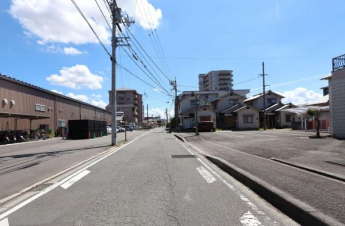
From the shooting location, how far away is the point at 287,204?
19.3 feet

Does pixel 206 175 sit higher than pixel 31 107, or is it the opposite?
pixel 31 107

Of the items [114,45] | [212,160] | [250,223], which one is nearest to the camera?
[250,223]

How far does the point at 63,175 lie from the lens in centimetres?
1077

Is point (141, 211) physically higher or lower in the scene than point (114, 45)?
lower

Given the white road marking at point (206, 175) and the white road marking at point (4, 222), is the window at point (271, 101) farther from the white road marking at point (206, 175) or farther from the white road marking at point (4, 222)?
the white road marking at point (4, 222)

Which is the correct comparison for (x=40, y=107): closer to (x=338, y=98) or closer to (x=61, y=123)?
(x=61, y=123)

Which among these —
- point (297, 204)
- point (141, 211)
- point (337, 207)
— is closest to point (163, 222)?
point (141, 211)

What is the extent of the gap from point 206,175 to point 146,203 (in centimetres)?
375

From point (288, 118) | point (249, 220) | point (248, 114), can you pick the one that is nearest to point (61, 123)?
point (248, 114)

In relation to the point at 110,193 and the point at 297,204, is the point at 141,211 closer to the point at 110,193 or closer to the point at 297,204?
the point at 110,193

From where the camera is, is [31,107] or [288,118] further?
[288,118]

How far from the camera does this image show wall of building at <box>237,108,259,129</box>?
185 ft

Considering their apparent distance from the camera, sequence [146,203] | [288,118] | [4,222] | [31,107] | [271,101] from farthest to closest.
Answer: [271,101]
[288,118]
[31,107]
[146,203]
[4,222]

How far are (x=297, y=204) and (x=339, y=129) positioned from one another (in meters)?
19.1
